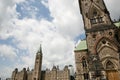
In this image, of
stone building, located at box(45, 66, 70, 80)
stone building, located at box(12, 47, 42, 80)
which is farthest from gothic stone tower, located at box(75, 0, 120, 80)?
stone building, located at box(12, 47, 42, 80)

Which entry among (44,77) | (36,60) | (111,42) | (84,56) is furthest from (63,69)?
(111,42)

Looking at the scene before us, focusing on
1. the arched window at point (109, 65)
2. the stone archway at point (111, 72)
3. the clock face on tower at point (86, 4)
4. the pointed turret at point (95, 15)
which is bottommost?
the stone archway at point (111, 72)

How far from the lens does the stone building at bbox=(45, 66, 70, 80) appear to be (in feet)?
338

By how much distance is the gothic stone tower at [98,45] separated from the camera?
31.2 meters

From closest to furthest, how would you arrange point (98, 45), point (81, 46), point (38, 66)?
1. point (98, 45)
2. point (81, 46)
3. point (38, 66)

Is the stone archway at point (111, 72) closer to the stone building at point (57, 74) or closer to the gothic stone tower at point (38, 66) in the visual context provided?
the stone building at point (57, 74)

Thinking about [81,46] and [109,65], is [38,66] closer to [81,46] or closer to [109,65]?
[81,46]

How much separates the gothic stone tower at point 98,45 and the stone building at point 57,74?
6652 cm

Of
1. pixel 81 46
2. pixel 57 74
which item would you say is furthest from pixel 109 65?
pixel 57 74

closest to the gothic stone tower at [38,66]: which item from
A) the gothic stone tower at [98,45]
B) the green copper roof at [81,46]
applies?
the green copper roof at [81,46]

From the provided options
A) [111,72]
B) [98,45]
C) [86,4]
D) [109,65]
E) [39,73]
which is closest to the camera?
[111,72]

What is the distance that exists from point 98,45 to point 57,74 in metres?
77.4

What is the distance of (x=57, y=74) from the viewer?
107m

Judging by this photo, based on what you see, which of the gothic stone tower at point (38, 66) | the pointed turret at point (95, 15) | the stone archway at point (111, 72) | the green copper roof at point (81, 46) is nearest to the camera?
the stone archway at point (111, 72)
